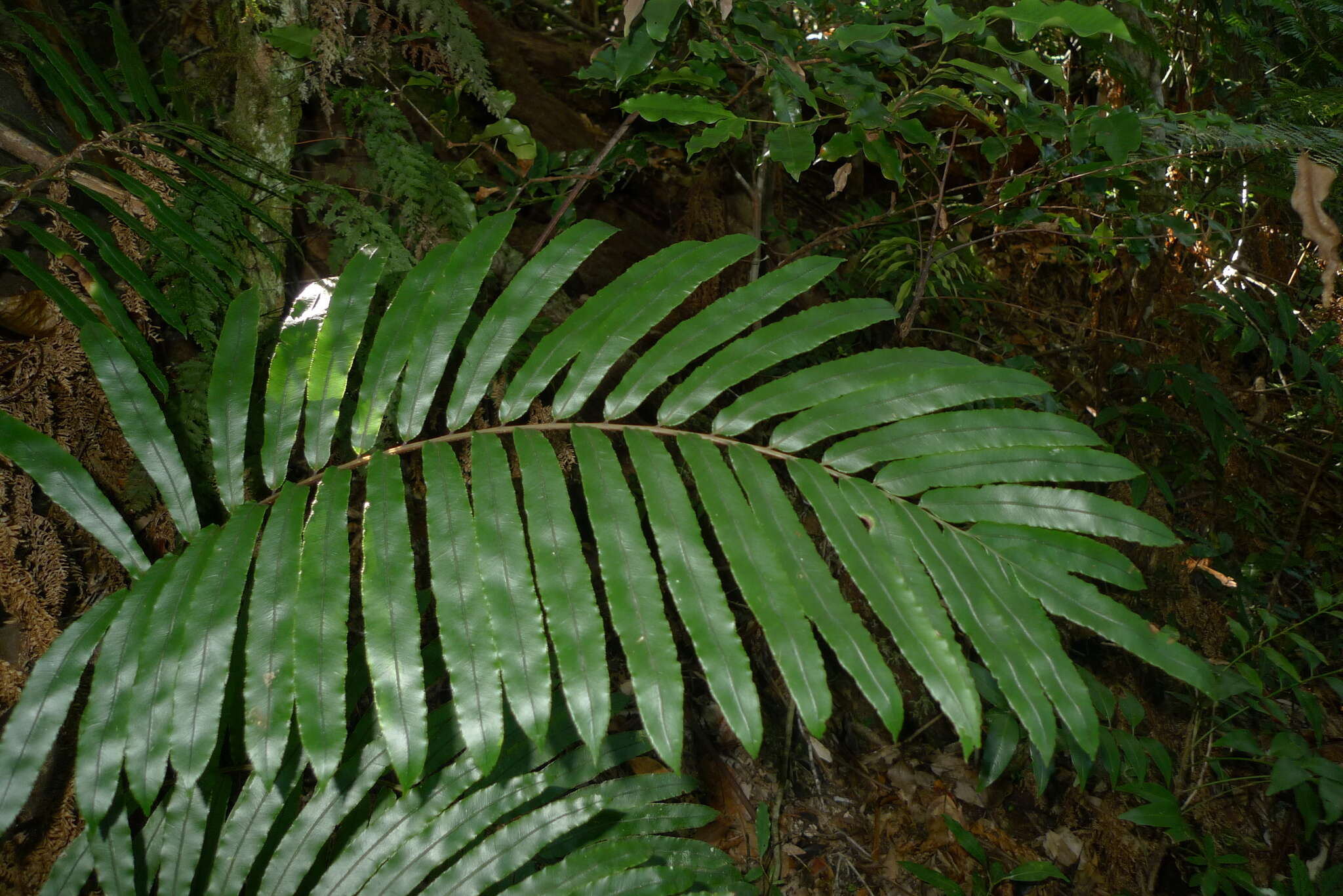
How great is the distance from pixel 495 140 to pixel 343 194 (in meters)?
1.06

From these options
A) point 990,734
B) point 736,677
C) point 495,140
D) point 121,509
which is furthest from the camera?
point 495,140

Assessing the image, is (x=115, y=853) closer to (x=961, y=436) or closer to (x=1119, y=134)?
(x=961, y=436)

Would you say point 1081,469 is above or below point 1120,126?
below

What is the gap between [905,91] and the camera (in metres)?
1.78

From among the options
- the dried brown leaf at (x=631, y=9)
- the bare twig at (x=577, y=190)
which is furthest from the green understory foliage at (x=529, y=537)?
the bare twig at (x=577, y=190)

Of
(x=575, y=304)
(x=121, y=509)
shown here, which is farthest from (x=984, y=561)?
(x=575, y=304)

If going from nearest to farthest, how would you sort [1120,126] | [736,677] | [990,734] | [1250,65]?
1. [736,677]
2. [1120,126]
3. [990,734]
4. [1250,65]

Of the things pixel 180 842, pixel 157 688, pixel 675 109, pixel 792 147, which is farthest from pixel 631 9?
pixel 180 842

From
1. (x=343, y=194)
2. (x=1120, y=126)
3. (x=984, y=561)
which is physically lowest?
(x=984, y=561)

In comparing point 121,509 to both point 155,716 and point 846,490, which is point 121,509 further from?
point 846,490

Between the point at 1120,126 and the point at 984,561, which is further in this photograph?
the point at 1120,126

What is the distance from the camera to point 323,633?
98 centimetres

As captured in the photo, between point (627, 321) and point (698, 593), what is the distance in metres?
0.47

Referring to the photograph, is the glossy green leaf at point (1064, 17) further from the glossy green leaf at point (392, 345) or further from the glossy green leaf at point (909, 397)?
the glossy green leaf at point (392, 345)
